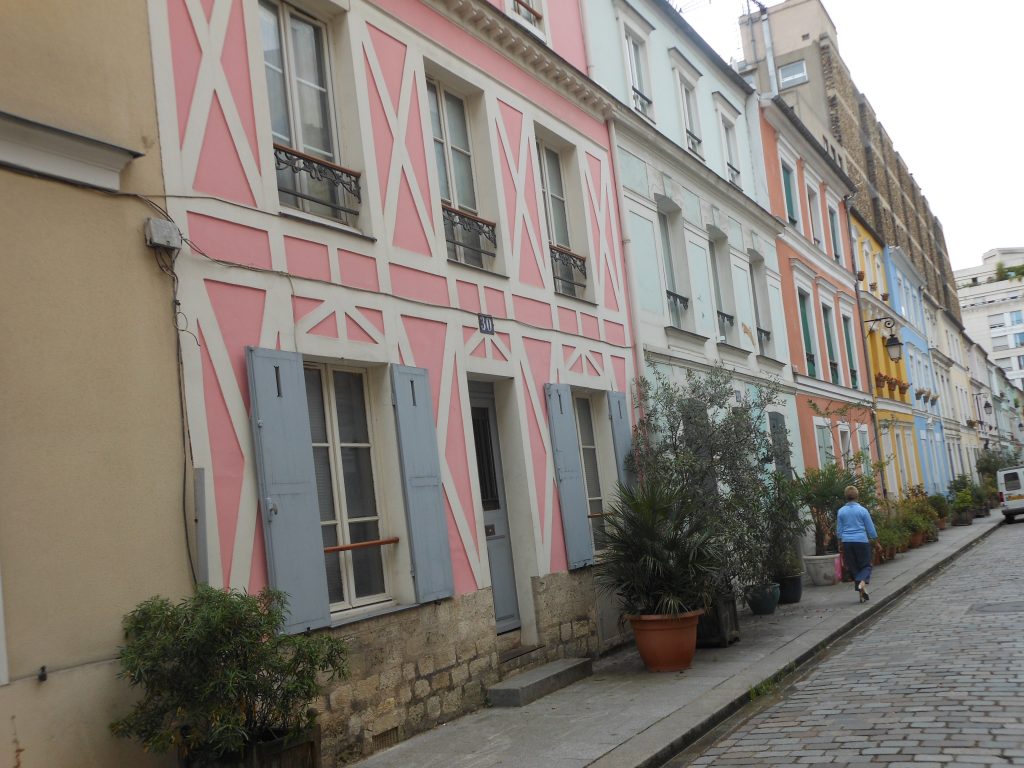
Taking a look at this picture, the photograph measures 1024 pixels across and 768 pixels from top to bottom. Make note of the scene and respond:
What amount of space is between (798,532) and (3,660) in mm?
10132

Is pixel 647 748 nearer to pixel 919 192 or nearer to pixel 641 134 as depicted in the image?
pixel 641 134

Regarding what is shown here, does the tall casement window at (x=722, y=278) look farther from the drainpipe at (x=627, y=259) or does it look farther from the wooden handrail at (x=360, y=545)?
the wooden handrail at (x=360, y=545)

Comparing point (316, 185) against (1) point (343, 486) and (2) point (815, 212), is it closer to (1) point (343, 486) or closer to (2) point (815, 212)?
(1) point (343, 486)

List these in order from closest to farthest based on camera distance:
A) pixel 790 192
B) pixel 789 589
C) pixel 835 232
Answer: pixel 789 589, pixel 790 192, pixel 835 232

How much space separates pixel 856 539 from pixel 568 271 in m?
5.85

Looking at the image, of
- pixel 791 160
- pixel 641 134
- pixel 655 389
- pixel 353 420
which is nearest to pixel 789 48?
pixel 791 160

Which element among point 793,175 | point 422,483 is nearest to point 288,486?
point 422,483

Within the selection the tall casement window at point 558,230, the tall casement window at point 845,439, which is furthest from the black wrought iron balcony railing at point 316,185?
the tall casement window at point 845,439

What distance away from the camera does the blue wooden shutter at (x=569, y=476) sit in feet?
33.0

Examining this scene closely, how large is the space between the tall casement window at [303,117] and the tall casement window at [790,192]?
15.1 metres

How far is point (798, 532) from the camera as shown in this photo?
12781 millimetres

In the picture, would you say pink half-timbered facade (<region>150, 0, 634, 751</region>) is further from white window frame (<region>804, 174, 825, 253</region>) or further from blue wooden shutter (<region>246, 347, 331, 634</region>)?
white window frame (<region>804, 174, 825, 253</region>)

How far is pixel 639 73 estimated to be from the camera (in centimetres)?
1466

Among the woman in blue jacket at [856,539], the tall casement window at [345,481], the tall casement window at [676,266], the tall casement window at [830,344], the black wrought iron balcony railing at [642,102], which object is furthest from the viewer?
the tall casement window at [830,344]
